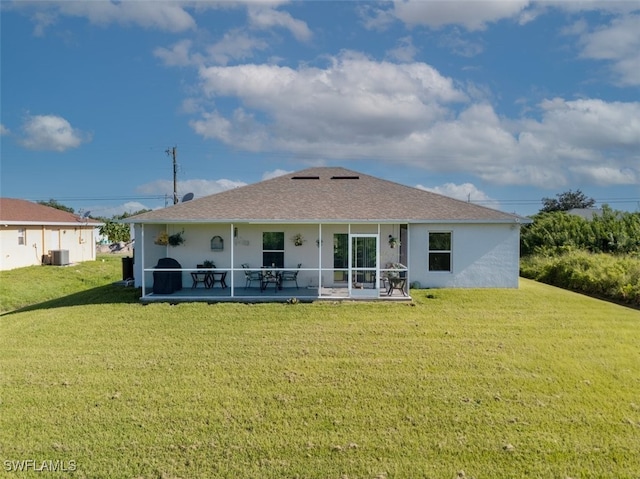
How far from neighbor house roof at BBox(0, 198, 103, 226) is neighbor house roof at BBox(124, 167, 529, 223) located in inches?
551

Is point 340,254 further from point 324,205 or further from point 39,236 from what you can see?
point 39,236

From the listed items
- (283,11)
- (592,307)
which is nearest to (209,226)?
(283,11)

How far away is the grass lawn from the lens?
526 centimetres

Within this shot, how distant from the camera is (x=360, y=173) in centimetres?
2022

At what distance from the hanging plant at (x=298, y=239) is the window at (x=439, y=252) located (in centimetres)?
503

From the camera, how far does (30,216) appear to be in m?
26.1

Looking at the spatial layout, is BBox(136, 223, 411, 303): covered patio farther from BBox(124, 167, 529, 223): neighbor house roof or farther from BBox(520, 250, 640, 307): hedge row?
BBox(520, 250, 640, 307): hedge row

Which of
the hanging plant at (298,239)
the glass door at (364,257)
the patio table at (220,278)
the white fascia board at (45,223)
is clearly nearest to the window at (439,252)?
the glass door at (364,257)

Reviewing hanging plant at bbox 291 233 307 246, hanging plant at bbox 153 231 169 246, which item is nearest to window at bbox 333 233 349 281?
hanging plant at bbox 291 233 307 246

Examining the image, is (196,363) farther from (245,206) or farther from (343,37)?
(343,37)

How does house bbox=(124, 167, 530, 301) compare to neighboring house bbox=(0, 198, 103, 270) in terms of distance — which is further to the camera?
neighboring house bbox=(0, 198, 103, 270)

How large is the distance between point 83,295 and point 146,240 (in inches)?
128

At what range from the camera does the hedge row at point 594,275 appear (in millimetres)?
15211

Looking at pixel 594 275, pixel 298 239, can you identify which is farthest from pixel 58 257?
pixel 594 275
